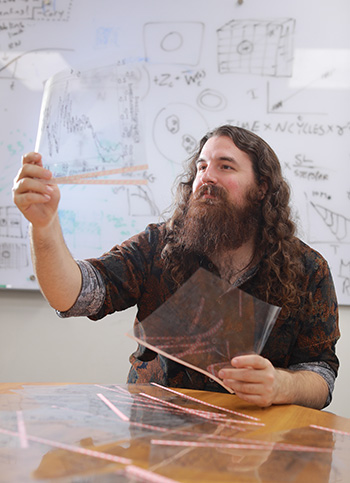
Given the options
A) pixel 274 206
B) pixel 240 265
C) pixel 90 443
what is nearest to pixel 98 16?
pixel 274 206

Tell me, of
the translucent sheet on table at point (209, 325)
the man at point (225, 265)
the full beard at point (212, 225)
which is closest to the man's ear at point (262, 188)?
the man at point (225, 265)

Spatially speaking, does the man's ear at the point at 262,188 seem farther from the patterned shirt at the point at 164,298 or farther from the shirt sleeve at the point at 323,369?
the shirt sleeve at the point at 323,369

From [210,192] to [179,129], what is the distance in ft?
3.01

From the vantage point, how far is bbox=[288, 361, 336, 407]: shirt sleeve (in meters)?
1.32

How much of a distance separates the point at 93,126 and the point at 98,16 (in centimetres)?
55

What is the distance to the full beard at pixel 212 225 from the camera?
5.02 feet

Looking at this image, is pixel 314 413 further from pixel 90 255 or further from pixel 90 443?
pixel 90 255

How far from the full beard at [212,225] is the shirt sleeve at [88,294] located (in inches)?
12.3

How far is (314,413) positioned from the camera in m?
1.02

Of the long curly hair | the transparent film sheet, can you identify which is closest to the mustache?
the long curly hair

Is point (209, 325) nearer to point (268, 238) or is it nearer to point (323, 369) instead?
point (323, 369)

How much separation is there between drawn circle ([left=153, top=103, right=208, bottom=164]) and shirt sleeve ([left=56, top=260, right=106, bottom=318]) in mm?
1159

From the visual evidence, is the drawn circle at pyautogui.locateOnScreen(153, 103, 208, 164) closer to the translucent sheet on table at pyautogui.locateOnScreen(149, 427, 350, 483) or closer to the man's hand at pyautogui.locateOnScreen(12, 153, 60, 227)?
the man's hand at pyautogui.locateOnScreen(12, 153, 60, 227)

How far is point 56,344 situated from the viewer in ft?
7.93
